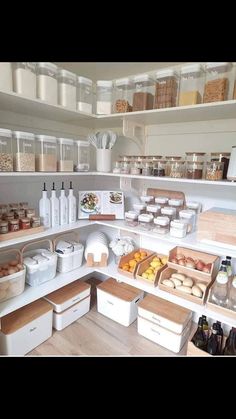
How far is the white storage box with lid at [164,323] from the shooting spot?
1.51 m

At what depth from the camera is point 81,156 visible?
5.33 ft

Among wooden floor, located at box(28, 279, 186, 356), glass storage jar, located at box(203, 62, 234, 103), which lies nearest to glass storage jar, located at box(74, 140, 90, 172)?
glass storage jar, located at box(203, 62, 234, 103)

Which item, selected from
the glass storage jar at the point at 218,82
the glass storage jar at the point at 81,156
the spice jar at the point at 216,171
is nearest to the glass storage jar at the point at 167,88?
the glass storage jar at the point at 218,82

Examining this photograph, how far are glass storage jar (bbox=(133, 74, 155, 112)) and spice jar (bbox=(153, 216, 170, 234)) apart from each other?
0.72 metres

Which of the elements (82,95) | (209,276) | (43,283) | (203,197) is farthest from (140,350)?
(82,95)

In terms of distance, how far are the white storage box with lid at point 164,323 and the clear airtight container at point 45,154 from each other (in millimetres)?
1190

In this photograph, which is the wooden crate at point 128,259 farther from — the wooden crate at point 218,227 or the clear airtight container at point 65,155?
the clear airtight container at point 65,155

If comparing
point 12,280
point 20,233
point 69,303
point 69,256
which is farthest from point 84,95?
point 69,303

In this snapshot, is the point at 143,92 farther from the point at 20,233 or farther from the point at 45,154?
the point at 20,233

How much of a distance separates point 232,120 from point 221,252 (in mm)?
803

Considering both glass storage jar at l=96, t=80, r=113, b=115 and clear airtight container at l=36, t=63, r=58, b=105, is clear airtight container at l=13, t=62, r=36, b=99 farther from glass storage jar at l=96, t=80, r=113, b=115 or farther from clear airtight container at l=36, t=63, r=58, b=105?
glass storage jar at l=96, t=80, r=113, b=115

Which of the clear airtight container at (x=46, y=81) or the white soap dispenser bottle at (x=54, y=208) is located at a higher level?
the clear airtight container at (x=46, y=81)

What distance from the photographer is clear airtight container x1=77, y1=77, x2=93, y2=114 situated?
4.85ft

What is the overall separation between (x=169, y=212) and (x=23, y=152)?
99cm
